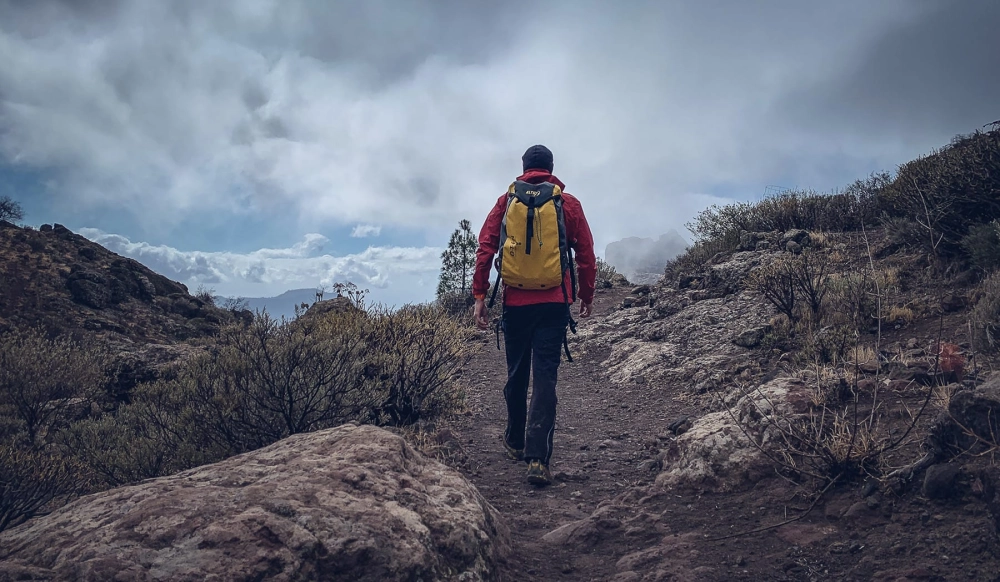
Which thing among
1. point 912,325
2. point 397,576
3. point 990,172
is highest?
point 990,172

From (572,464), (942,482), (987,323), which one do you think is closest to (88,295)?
(572,464)

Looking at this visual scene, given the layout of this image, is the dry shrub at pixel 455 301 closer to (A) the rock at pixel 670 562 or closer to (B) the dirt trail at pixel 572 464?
(B) the dirt trail at pixel 572 464

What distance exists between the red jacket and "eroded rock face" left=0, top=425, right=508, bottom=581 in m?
1.65

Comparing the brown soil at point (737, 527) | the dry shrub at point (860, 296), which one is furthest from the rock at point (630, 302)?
the brown soil at point (737, 527)

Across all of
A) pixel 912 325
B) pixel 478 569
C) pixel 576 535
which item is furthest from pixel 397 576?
pixel 912 325

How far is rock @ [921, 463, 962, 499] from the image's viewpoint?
2514 mm

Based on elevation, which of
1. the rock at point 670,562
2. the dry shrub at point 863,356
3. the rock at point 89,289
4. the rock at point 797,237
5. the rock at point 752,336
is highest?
the rock at point 89,289

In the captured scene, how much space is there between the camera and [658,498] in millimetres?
3518

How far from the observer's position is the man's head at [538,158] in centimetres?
424

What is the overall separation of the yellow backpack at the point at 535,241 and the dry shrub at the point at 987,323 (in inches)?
121

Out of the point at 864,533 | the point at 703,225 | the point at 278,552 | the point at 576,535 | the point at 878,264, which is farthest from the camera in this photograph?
the point at 703,225

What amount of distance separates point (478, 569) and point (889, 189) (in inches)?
403

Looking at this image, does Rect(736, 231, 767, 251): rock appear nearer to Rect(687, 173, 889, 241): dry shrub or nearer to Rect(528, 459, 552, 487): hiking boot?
Rect(687, 173, 889, 241): dry shrub

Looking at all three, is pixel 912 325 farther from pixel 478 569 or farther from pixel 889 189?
pixel 478 569
